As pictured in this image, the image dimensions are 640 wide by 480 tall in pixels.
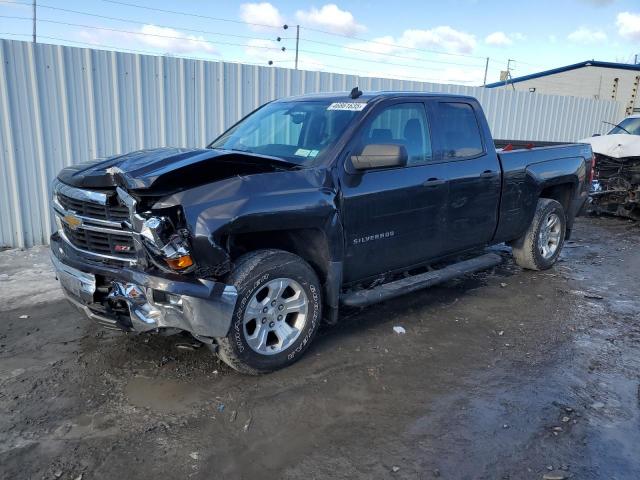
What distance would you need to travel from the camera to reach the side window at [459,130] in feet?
15.7

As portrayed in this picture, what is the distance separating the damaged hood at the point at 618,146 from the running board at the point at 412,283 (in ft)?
19.2

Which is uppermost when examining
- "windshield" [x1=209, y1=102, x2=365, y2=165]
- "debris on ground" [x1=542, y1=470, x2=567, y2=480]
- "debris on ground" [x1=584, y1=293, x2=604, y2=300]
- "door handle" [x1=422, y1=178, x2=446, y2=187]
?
"windshield" [x1=209, y1=102, x2=365, y2=165]

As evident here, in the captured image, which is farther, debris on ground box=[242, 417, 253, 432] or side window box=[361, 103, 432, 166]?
side window box=[361, 103, 432, 166]

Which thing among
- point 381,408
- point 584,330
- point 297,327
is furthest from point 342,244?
point 584,330

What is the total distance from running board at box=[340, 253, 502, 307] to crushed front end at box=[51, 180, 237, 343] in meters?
1.19

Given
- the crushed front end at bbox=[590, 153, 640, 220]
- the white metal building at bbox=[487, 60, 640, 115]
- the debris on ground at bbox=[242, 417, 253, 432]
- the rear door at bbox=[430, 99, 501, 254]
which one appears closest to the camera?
the debris on ground at bbox=[242, 417, 253, 432]

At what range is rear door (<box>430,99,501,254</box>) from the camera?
15.6ft

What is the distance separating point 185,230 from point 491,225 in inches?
135

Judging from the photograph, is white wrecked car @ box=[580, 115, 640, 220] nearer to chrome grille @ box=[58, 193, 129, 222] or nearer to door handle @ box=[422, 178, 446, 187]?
door handle @ box=[422, 178, 446, 187]

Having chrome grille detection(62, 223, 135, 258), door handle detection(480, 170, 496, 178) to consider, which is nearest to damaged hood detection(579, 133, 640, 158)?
door handle detection(480, 170, 496, 178)

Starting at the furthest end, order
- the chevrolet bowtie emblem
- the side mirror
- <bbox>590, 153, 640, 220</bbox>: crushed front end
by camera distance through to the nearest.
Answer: <bbox>590, 153, 640, 220</bbox>: crushed front end → the side mirror → the chevrolet bowtie emblem

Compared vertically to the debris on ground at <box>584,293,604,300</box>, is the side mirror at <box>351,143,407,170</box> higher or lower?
higher

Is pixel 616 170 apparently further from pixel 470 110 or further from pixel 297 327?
pixel 297 327

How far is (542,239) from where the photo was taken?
6.34m
